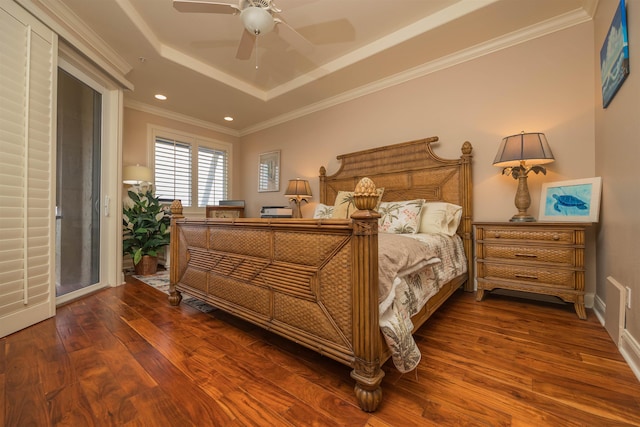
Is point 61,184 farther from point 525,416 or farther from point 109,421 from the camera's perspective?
point 525,416

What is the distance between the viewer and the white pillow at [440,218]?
7.86ft

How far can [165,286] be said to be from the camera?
2.92 m

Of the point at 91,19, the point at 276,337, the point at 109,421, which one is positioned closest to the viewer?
the point at 109,421

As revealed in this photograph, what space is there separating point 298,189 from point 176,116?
8.40 feet

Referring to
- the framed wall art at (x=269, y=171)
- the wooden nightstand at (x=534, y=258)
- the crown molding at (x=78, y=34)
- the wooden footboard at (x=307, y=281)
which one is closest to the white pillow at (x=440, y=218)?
the wooden nightstand at (x=534, y=258)

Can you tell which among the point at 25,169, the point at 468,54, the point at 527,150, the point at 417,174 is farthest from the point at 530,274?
the point at 25,169

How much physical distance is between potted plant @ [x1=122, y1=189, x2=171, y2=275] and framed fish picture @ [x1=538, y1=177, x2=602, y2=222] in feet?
14.2

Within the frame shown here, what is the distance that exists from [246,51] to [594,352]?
3322mm

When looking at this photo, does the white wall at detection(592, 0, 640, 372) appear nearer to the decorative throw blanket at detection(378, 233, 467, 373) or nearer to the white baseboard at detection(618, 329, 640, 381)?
the white baseboard at detection(618, 329, 640, 381)

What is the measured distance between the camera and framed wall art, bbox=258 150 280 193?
181 inches

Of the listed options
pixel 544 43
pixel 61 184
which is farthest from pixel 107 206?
pixel 544 43

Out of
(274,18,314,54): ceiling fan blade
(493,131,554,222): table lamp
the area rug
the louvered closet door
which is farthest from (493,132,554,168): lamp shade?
the louvered closet door

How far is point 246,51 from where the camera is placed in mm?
2371

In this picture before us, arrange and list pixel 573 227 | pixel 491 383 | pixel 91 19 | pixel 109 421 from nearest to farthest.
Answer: pixel 109 421, pixel 491 383, pixel 573 227, pixel 91 19
